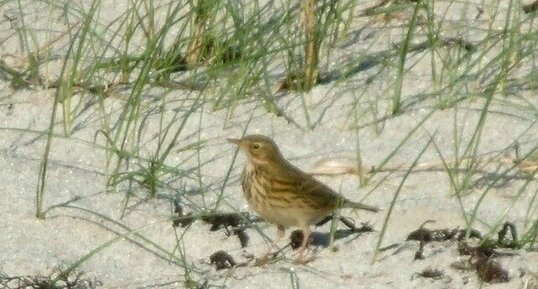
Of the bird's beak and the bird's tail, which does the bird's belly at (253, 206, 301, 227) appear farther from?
the bird's beak

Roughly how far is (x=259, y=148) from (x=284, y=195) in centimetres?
23

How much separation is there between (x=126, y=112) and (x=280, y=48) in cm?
77

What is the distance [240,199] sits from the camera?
6219 mm

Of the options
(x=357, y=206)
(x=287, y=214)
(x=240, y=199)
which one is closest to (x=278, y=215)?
(x=287, y=214)

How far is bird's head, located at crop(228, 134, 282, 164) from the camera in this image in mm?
6008

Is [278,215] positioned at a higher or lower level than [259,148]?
lower

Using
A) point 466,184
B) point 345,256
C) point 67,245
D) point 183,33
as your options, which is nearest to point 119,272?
point 67,245

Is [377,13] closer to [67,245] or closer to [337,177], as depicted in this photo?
[337,177]

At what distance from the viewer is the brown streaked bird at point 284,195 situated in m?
5.84

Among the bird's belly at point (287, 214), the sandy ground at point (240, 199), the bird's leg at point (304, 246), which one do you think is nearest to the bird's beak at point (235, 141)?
the sandy ground at point (240, 199)

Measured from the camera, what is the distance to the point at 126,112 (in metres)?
6.31

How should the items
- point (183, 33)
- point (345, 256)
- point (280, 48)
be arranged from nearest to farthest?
point (345, 256) < point (280, 48) < point (183, 33)

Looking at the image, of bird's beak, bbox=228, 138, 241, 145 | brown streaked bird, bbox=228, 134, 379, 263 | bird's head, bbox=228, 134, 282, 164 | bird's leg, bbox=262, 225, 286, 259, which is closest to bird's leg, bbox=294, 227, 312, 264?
brown streaked bird, bbox=228, 134, 379, 263

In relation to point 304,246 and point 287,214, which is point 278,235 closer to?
point 287,214
